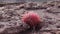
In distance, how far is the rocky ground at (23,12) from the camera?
1.21m

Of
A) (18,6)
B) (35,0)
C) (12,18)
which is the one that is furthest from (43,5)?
(12,18)

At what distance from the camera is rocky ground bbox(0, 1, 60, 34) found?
121cm

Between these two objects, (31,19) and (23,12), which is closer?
(31,19)

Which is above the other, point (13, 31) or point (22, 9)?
point (22, 9)

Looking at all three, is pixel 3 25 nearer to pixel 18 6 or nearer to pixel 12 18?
pixel 12 18

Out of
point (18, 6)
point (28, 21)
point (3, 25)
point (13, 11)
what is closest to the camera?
point (28, 21)

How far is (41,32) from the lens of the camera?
1207 mm

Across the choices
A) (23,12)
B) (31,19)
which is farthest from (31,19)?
(23,12)

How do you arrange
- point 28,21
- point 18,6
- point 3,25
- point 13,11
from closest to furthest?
1. point 28,21
2. point 3,25
3. point 13,11
4. point 18,6

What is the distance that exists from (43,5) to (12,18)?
13.4 inches

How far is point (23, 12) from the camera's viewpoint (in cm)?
146

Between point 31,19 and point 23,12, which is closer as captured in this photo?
point 31,19

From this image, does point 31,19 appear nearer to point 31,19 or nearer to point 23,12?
point 31,19

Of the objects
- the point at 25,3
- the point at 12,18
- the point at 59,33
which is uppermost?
the point at 25,3
